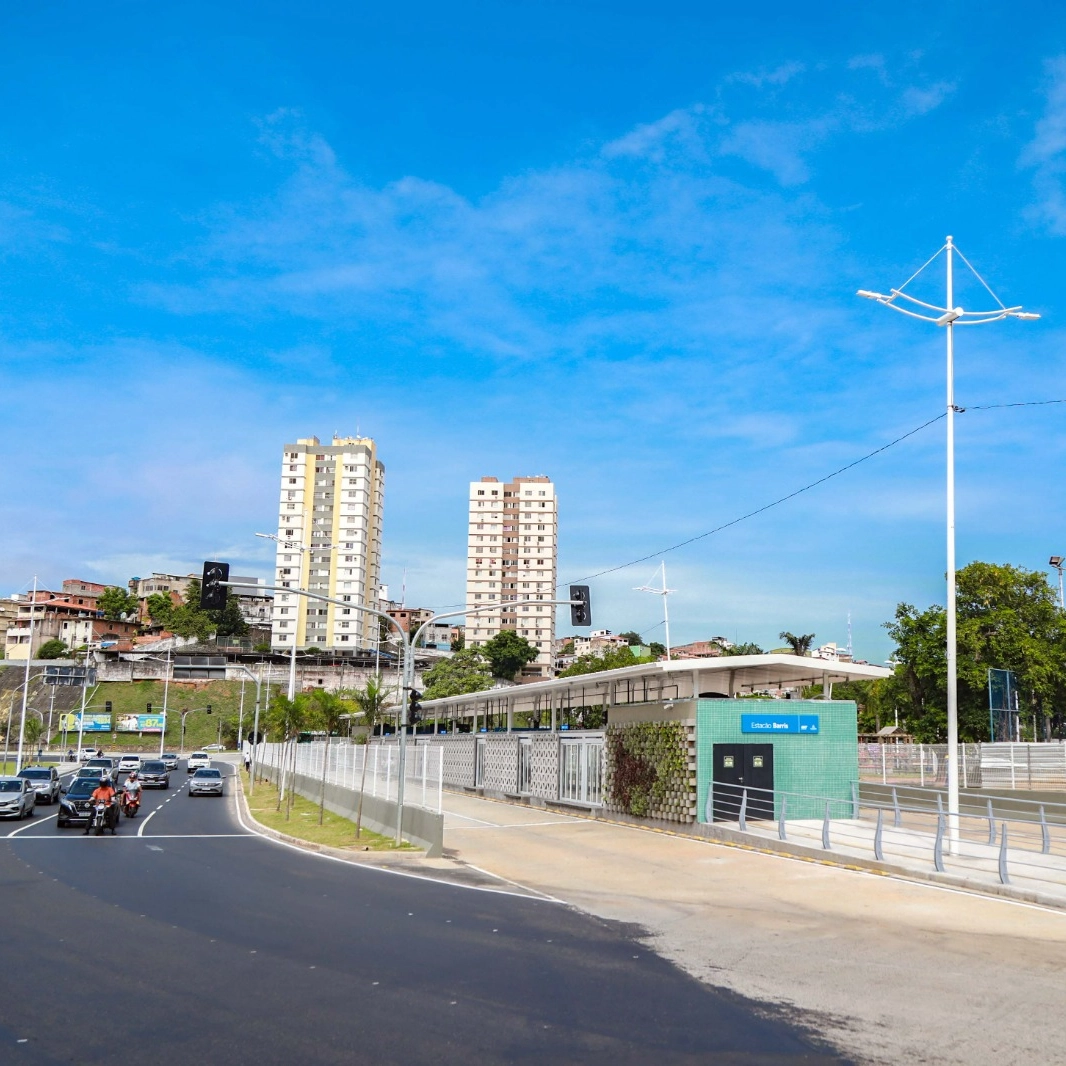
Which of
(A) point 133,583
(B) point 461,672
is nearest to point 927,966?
(B) point 461,672

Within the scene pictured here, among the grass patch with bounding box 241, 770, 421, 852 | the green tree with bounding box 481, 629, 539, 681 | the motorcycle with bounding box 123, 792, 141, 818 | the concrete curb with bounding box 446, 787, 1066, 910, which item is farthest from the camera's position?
the green tree with bounding box 481, 629, 539, 681

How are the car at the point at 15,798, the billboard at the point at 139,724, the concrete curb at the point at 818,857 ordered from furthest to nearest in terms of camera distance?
the billboard at the point at 139,724 → the car at the point at 15,798 → the concrete curb at the point at 818,857

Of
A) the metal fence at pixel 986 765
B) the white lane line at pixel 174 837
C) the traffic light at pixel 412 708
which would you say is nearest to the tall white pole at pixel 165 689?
the metal fence at pixel 986 765

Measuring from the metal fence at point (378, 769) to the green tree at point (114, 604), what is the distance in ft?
456

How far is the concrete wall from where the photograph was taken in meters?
22.9

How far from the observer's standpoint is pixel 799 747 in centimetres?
2838

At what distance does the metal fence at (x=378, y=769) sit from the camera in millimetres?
24172

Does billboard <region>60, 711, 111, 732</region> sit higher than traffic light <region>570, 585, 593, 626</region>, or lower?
lower

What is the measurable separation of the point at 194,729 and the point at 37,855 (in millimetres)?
103474

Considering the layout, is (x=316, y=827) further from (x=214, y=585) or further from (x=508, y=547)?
(x=508, y=547)

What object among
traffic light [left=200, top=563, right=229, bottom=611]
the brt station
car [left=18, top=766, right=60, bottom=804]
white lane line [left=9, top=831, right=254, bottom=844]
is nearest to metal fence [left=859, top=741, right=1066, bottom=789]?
the brt station

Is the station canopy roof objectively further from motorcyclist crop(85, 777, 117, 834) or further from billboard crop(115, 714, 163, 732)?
billboard crop(115, 714, 163, 732)

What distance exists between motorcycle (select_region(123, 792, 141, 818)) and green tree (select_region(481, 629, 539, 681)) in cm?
9983

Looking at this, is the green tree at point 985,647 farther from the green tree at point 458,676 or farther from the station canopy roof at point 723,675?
the green tree at point 458,676
